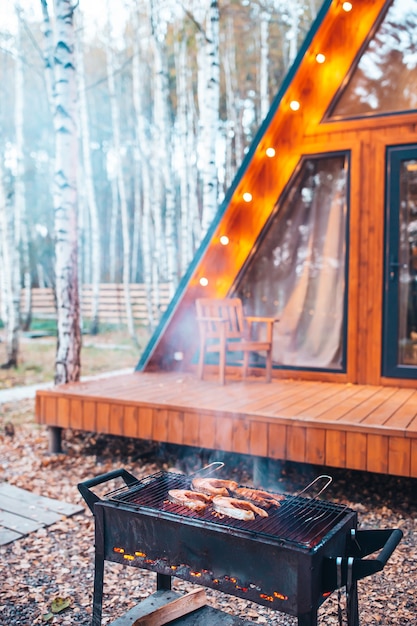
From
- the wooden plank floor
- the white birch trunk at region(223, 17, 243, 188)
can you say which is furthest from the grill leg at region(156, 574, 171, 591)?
the white birch trunk at region(223, 17, 243, 188)

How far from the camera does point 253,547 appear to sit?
189cm

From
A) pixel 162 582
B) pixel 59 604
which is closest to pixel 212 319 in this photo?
pixel 162 582

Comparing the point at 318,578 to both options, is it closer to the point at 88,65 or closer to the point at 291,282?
the point at 291,282

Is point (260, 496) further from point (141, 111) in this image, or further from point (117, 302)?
point (117, 302)

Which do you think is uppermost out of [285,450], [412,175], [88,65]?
[88,65]

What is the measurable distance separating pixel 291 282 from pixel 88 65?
15.1 meters

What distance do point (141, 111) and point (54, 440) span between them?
393 inches

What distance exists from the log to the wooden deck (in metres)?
1.50

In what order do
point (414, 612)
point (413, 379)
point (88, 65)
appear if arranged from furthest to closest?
point (88, 65)
point (413, 379)
point (414, 612)

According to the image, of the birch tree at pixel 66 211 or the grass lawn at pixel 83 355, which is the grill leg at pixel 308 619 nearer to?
the birch tree at pixel 66 211

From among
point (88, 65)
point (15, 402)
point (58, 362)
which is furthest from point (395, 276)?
point (88, 65)

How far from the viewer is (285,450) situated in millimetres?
3814

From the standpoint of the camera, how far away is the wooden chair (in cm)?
514

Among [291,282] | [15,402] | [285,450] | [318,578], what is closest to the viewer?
[318,578]
